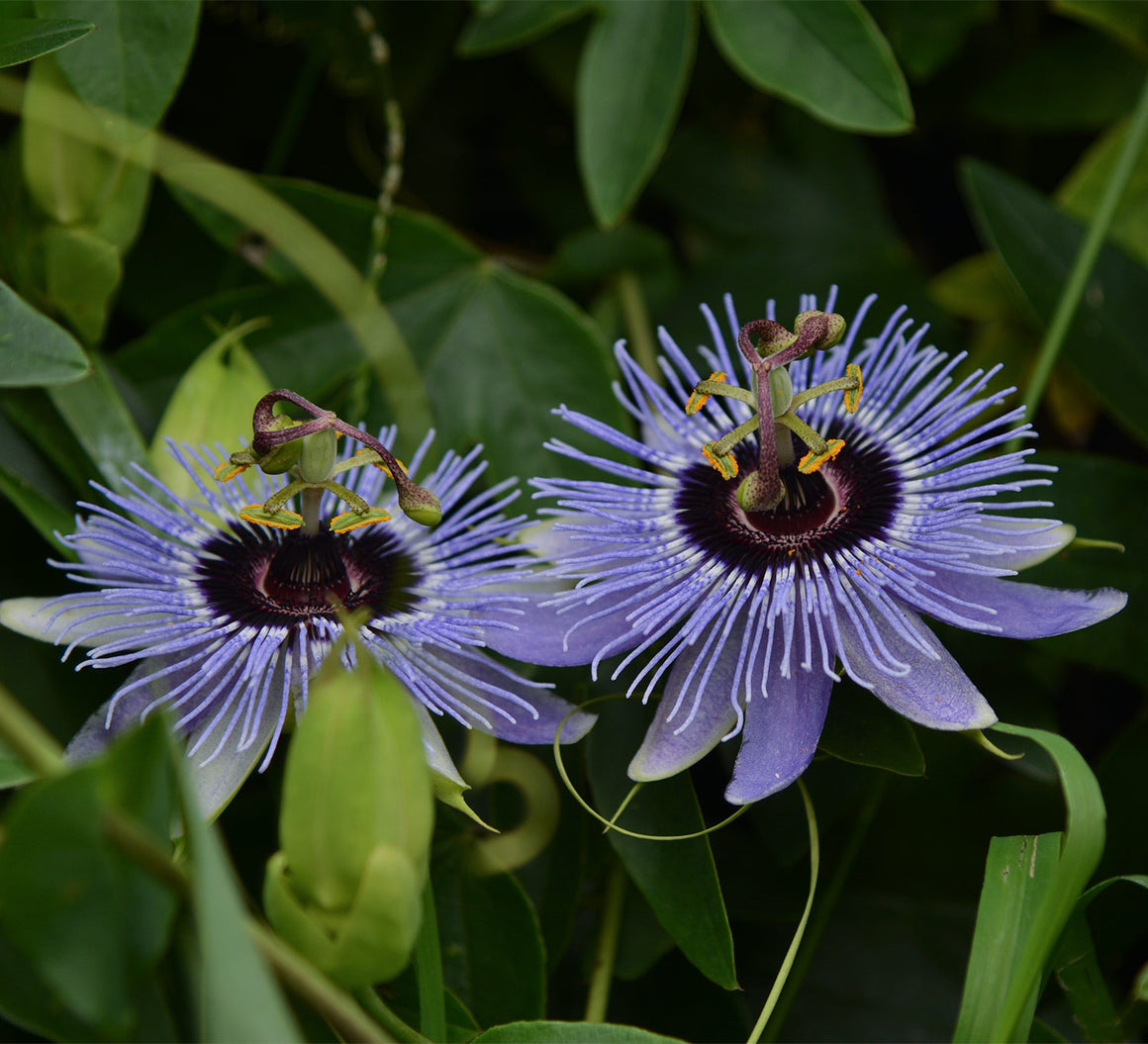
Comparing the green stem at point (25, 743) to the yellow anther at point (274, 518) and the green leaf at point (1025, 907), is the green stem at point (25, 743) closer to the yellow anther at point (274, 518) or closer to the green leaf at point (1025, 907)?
the yellow anther at point (274, 518)

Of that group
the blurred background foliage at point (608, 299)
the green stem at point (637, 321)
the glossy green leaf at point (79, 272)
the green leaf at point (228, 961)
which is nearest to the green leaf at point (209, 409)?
the blurred background foliage at point (608, 299)

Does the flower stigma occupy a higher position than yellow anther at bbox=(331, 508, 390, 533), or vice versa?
the flower stigma

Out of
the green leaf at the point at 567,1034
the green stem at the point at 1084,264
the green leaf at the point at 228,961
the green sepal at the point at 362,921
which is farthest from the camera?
the green stem at the point at 1084,264

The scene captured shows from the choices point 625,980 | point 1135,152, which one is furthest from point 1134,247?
point 625,980

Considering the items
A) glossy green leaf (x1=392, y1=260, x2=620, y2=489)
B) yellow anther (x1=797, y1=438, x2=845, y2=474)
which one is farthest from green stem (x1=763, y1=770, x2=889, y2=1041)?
glossy green leaf (x1=392, y1=260, x2=620, y2=489)

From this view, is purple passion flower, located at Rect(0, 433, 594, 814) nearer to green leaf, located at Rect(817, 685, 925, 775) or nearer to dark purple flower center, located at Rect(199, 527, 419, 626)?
dark purple flower center, located at Rect(199, 527, 419, 626)
